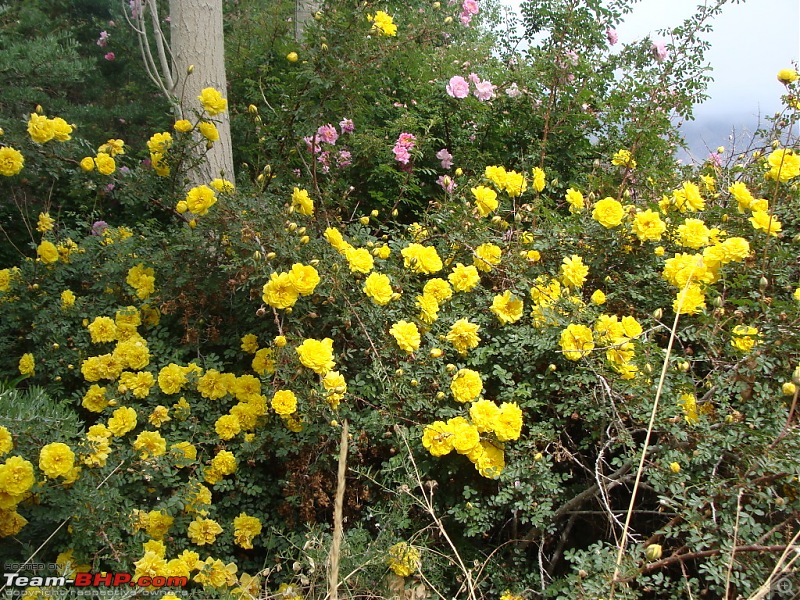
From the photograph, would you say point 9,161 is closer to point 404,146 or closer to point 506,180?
point 404,146

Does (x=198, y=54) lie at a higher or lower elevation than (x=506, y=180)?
higher

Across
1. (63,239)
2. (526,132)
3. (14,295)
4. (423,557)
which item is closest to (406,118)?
(526,132)

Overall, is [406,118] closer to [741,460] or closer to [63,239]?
[63,239]

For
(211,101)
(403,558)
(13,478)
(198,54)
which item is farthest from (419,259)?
(198,54)

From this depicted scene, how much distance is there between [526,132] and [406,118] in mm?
639

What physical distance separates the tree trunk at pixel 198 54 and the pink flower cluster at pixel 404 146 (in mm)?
843

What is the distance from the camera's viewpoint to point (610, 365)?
5.80ft

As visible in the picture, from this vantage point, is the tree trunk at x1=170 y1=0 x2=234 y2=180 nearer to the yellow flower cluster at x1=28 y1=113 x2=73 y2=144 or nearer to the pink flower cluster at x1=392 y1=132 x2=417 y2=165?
the yellow flower cluster at x1=28 y1=113 x2=73 y2=144

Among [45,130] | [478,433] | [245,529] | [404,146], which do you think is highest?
[45,130]

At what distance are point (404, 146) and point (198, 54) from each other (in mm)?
1076

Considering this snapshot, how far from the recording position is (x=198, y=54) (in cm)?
286

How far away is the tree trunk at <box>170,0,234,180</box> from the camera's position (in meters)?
2.83

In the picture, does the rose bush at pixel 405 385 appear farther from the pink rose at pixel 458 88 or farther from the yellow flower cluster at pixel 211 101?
the pink rose at pixel 458 88

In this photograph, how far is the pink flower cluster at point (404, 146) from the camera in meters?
3.06
